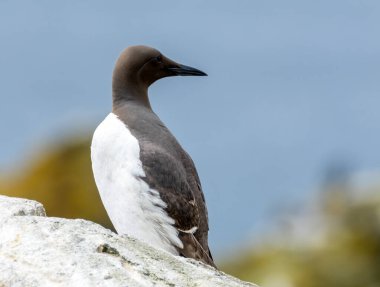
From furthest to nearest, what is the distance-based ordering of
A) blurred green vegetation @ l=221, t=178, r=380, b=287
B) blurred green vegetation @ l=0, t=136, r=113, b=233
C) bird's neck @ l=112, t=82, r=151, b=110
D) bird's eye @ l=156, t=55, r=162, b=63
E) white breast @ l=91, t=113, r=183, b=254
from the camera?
blurred green vegetation @ l=0, t=136, r=113, b=233 → blurred green vegetation @ l=221, t=178, r=380, b=287 → bird's eye @ l=156, t=55, r=162, b=63 → bird's neck @ l=112, t=82, r=151, b=110 → white breast @ l=91, t=113, r=183, b=254

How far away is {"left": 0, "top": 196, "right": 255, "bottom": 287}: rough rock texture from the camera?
4438 mm

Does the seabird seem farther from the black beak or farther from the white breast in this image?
the black beak

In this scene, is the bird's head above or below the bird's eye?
below

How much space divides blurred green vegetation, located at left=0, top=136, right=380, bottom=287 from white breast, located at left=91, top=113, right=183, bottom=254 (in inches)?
166

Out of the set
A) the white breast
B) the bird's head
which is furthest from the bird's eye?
the white breast

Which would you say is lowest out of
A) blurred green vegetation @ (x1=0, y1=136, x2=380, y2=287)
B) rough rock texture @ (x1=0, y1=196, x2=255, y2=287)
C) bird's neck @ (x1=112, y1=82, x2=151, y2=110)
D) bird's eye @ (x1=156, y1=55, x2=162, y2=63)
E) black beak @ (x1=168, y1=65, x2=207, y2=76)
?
rough rock texture @ (x1=0, y1=196, x2=255, y2=287)

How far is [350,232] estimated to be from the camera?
1312cm

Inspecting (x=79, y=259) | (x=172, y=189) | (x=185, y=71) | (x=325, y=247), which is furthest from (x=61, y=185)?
(x=79, y=259)

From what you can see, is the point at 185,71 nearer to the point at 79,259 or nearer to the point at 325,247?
the point at 79,259

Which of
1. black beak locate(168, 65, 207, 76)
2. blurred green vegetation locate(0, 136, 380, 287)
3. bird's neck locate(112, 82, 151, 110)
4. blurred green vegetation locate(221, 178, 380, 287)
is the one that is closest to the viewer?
bird's neck locate(112, 82, 151, 110)

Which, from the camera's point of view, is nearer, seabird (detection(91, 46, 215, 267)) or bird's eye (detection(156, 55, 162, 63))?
seabird (detection(91, 46, 215, 267))

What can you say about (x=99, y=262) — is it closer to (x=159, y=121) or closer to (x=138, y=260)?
(x=138, y=260)

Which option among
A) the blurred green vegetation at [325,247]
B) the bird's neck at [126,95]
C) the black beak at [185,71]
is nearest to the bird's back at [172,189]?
the bird's neck at [126,95]

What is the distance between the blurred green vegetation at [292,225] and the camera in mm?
12281
